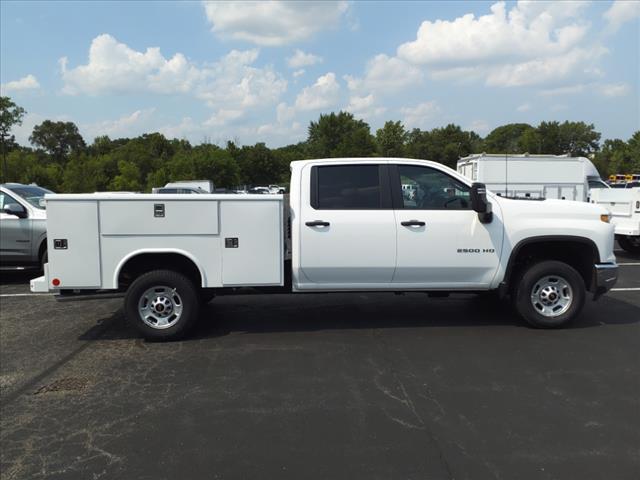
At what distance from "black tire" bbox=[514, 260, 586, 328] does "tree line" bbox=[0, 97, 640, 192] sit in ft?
102

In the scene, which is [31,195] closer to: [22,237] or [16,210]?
[16,210]

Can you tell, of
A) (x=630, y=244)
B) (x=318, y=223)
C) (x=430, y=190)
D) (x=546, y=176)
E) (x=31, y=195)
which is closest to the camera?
(x=318, y=223)

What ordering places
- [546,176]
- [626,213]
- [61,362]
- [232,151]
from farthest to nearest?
[232,151] < [546,176] < [626,213] < [61,362]

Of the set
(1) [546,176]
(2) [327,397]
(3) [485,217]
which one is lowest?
(2) [327,397]

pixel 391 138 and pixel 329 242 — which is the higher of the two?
pixel 391 138

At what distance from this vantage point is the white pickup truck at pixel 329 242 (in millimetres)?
5816

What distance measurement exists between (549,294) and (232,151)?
70.5 m

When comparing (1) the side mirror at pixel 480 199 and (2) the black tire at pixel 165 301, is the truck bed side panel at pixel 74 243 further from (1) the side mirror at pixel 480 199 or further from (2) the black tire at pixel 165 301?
(1) the side mirror at pixel 480 199

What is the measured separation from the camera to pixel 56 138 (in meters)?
94.1

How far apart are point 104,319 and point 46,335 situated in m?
0.82

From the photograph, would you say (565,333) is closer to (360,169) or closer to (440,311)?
(440,311)

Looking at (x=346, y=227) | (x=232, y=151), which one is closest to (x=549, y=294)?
(x=346, y=227)

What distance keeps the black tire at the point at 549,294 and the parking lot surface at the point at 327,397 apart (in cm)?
18

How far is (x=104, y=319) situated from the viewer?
7.23 meters
